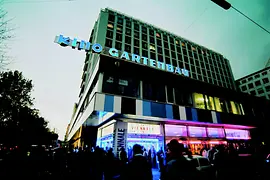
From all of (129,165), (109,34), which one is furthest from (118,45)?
(129,165)

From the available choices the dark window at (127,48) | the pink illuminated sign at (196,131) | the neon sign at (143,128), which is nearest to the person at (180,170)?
the neon sign at (143,128)

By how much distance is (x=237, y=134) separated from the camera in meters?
18.7

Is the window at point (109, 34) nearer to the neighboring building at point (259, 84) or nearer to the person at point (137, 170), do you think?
the person at point (137, 170)

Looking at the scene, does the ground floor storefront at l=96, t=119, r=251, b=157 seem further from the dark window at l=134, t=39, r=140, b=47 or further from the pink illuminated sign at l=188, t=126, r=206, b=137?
the dark window at l=134, t=39, r=140, b=47

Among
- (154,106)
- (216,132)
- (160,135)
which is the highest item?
(154,106)

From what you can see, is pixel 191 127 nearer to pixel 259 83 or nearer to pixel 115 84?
pixel 115 84

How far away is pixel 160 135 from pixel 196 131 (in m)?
4.89

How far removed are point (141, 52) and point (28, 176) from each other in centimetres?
3662

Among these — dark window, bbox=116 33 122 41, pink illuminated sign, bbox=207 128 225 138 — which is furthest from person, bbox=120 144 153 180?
dark window, bbox=116 33 122 41

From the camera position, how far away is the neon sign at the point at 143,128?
13037 mm

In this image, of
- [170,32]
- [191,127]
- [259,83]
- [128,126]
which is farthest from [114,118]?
[259,83]

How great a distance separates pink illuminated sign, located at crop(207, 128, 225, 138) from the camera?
16.5 meters

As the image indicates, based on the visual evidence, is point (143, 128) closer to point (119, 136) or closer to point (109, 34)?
point (119, 136)

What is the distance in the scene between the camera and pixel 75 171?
9.66m
